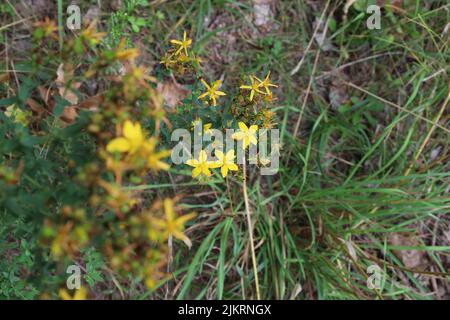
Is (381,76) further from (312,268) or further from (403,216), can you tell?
(312,268)

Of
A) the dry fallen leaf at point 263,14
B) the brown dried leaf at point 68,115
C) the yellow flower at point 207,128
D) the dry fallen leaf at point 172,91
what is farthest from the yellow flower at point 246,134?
the dry fallen leaf at point 263,14

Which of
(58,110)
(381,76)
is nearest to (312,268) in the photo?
(381,76)

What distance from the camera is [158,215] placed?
56.2 inches

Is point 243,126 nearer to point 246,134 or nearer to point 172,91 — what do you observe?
point 246,134

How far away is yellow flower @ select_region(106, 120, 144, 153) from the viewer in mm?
1279

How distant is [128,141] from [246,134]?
0.79 metres

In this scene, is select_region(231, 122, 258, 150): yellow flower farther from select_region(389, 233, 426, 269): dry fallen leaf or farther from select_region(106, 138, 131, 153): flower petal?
select_region(389, 233, 426, 269): dry fallen leaf

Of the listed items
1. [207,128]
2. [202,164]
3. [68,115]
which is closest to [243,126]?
[207,128]

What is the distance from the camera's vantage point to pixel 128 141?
130cm

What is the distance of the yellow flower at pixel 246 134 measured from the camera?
1.96 meters

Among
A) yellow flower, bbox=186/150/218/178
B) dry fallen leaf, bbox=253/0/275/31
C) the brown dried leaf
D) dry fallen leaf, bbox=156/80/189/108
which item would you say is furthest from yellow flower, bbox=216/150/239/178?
dry fallen leaf, bbox=253/0/275/31

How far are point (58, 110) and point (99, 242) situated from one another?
528 millimetres

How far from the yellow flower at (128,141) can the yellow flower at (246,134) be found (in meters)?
0.71

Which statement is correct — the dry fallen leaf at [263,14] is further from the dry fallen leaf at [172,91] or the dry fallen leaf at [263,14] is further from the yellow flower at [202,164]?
the yellow flower at [202,164]
